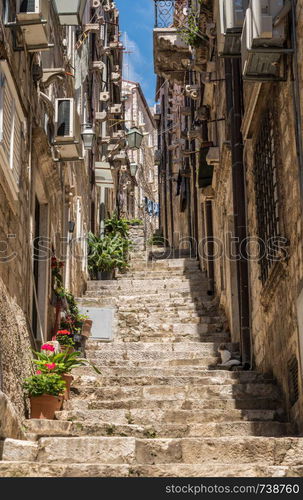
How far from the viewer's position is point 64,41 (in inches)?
614

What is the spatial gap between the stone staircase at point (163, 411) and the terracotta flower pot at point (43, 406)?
0.11m

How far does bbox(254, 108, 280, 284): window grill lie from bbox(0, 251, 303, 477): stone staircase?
1.44 m

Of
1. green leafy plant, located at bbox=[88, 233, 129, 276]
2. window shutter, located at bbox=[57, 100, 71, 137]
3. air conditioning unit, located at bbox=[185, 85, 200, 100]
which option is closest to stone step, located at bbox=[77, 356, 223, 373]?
window shutter, located at bbox=[57, 100, 71, 137]

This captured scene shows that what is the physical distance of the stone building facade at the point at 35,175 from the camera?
8.88m

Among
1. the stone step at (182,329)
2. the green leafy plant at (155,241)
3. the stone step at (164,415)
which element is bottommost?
the stone step at (164,415)

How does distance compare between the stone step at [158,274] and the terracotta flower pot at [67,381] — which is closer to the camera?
the terracotta flower pot at [67,381]

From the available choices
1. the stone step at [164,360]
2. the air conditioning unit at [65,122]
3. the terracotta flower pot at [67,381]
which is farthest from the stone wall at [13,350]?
the air conditioning unit at [65,122]

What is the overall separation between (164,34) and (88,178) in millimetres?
3444

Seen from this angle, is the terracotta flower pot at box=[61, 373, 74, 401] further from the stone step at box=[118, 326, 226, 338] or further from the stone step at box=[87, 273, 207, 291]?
the stone step at box=[87, 273, 207, 291]

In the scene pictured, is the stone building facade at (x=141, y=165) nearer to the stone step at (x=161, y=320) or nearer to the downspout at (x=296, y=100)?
the stone step at (x=161, y=320)

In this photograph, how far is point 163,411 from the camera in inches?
376

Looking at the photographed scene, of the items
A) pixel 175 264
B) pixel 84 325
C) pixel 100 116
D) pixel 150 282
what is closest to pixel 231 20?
pixel 84 325

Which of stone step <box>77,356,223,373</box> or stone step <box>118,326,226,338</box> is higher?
stone step <box>118,326,226,338</box>

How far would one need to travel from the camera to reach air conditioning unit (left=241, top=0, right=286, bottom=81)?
27.5 ft
